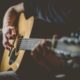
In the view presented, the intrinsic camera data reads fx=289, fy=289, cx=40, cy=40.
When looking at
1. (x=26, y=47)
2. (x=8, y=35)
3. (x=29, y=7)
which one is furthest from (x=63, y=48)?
(x=8, y=35)

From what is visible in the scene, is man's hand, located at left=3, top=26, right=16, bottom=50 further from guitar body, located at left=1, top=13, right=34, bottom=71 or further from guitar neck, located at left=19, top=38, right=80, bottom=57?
guitar neck, located at left=19, top=38, right=80, bottom=57

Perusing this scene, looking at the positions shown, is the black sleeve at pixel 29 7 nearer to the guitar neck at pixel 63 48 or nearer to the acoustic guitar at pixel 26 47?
the acoustic guitar at pixel 26 47

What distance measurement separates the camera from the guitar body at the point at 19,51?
145 cm

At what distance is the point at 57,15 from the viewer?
1331 millimetres

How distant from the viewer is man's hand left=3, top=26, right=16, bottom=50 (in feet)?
5.22

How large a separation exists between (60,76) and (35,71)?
0.53ft

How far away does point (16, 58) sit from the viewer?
151 cm

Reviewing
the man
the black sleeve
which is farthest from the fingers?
the black sleeve

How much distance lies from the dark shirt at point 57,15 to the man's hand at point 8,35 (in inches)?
6.6

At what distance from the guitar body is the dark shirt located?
0.15 feet

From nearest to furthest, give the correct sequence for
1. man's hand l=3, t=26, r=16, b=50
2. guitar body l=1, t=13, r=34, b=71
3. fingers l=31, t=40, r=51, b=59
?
fingers l=31, t=40, r=51, b=59, guitar body l=1, t=13, r=34, b=71, man's hand l=3, t=26, r=16, b=50

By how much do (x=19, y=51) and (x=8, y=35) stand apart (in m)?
0.17

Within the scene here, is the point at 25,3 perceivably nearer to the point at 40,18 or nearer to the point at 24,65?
the point at 40,18

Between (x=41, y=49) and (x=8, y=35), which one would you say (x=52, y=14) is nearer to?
(x=41, y=49)
